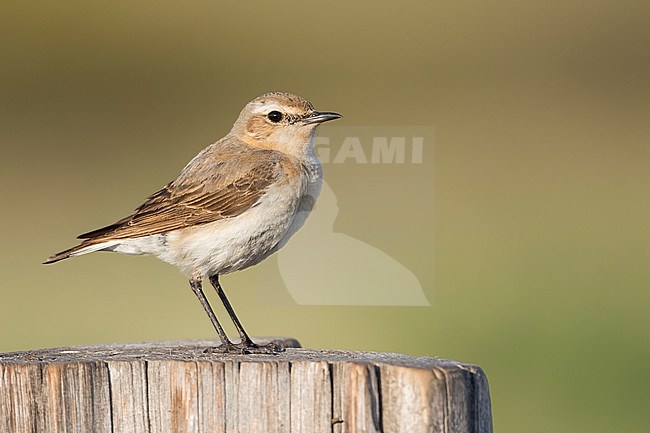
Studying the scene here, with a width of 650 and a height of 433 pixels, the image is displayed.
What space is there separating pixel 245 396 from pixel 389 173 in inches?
299

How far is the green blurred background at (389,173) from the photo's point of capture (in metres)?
11.2

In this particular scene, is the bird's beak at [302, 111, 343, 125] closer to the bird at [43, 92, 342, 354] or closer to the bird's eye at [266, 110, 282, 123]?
the bird at [43, 92, 342, 354]

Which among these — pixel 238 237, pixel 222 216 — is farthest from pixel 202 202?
pixel 238 237

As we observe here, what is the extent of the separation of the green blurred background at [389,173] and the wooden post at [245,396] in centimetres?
316

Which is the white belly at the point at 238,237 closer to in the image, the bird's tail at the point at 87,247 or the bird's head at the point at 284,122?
the bird's tail at the point at 87,247

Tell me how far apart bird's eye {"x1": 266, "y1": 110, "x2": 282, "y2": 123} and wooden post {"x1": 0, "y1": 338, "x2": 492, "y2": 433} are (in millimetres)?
2451

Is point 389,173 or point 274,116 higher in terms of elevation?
point 274,116

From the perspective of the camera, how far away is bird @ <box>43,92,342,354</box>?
634cm

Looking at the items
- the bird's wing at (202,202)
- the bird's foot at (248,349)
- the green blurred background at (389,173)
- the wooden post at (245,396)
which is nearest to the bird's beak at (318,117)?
the bird's wing at (202,202)

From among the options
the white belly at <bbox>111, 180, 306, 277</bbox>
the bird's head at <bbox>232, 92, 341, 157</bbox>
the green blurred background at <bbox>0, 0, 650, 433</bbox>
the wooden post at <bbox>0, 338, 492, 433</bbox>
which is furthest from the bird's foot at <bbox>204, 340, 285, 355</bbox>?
the green blurred background at <bbox>0, 0, 650, 433</bbox>

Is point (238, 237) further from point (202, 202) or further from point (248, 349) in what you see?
point (248, 349)

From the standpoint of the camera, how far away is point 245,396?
14.8 feet

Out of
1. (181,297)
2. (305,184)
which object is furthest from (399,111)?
(305,184)

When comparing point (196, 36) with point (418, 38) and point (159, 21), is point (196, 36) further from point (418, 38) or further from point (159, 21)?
point (418, 38)
